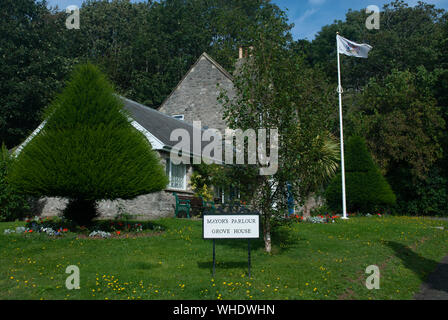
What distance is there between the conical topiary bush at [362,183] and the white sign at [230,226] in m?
18.2

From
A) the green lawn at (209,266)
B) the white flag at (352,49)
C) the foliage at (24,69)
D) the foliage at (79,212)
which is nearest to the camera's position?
the green lawn at (209,266)

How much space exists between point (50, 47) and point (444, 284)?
106 feet

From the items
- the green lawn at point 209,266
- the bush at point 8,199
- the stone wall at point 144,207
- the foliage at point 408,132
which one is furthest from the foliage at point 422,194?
the bush at point 8,199

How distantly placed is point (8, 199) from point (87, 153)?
26.2 ft

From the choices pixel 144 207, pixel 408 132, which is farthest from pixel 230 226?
pixel 408 132

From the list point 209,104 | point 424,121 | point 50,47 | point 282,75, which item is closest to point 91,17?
point 50,47

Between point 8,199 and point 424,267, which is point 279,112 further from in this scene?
point 8,199

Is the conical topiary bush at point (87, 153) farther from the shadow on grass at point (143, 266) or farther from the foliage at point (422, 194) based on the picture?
the foliage at point (422, 194)

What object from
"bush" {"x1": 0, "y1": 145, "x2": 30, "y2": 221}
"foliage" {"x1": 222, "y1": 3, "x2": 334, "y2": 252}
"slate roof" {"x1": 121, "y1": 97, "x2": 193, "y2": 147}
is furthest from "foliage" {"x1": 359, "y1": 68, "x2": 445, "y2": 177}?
"bush" {"x1": 0, "y1": 145, "x2": 30, "y2": 221}

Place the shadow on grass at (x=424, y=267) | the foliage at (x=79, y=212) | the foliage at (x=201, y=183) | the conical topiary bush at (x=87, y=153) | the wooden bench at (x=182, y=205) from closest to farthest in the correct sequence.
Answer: the shadow on grass at (x=424, y=267), the conical topiary bush at (x=87, y=153), the foliage at (x=79, y=212), the wooden bench at (x=182, y=205), the foliage at (x=201, y=183)

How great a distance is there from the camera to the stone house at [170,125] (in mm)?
17516

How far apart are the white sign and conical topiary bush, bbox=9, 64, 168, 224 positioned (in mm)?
4898

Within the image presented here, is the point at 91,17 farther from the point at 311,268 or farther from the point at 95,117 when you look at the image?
the point at 311,268

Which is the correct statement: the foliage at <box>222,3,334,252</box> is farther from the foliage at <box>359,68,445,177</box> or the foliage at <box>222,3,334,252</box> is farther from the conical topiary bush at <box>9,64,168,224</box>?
the foliage at <box>359,68,445,177</box>
